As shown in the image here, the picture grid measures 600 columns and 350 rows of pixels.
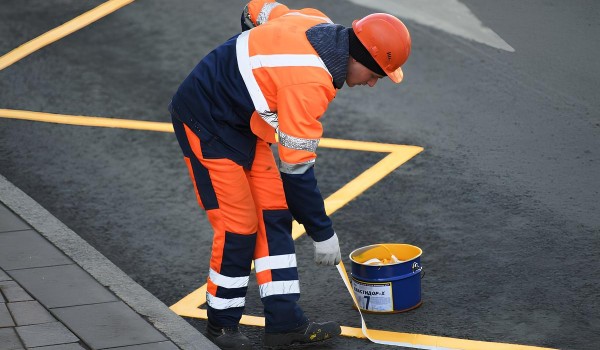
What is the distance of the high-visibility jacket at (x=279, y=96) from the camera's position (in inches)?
213

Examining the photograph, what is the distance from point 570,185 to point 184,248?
279 cm

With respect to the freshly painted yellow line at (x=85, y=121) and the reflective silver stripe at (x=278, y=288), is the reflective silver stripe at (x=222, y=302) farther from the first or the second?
the freshly painted yellow line at (x=85, y=121)

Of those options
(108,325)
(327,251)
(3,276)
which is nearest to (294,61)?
(327,251)

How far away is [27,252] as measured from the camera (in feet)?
22.2

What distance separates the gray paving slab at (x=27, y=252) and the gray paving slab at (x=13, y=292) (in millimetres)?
255

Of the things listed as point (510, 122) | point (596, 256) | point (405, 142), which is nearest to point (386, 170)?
point (405, 142)

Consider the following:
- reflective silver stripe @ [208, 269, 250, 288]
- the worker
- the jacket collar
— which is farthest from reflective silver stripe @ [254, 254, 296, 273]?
the jacket collar

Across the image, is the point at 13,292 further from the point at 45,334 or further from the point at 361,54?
the point at 361,54

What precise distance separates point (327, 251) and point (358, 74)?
0.93 meters

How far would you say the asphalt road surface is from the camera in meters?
6.57

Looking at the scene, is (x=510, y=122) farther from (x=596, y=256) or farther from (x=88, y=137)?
(x=88, y=137)

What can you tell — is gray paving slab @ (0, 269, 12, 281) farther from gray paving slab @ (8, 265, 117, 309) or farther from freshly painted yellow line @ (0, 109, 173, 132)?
freshly painted yellow line @ (0, 109, 173, 132)

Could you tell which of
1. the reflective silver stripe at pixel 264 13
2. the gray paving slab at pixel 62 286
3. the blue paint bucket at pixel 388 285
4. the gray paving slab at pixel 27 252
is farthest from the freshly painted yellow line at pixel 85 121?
the blue paint bucket at pixel 388 285

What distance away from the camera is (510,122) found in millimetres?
8859
